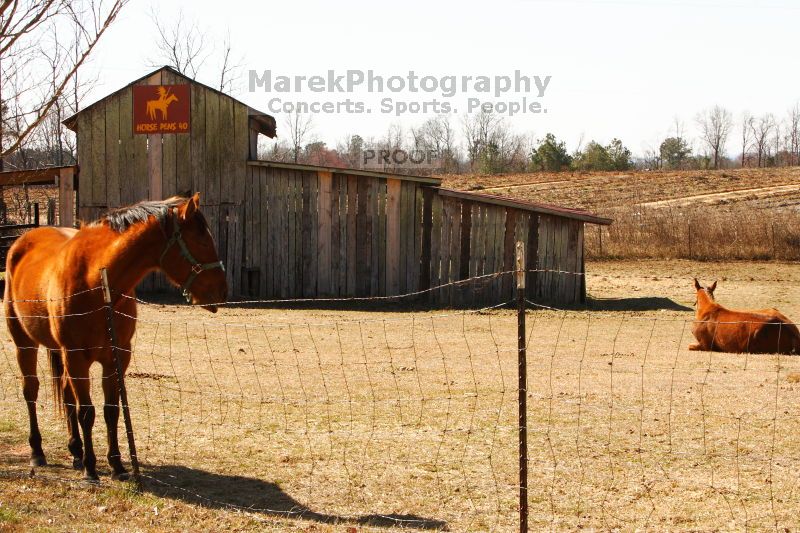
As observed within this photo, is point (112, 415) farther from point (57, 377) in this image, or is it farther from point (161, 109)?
point (161, 109)

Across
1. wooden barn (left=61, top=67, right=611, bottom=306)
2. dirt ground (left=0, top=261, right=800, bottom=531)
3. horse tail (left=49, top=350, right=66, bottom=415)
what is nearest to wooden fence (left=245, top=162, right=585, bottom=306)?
wooden barn (left=61, top=67, right=611, bottom=306)

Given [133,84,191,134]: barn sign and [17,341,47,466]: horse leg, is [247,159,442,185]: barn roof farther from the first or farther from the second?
[17,341,47,466]: horse leg

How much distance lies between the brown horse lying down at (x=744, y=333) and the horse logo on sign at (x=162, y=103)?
13317 mm

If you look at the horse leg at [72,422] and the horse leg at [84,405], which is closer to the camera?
the horse leg at [84,405]

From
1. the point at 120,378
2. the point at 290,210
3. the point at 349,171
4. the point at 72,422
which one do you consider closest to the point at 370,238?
the point at 349,171

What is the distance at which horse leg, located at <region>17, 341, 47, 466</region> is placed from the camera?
743 cm

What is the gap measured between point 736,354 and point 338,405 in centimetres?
713

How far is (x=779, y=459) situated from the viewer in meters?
7.69

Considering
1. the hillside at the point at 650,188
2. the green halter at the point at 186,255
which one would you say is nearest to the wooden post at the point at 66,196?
the green halter at the point at 186,255

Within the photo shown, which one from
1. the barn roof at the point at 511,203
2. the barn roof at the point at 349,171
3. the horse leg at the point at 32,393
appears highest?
the barn roof at the point at 349,171

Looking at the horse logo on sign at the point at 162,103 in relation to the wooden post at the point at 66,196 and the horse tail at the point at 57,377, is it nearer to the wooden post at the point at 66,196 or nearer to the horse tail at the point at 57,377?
the wooden post at the point at 66,196

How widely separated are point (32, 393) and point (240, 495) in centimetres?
222

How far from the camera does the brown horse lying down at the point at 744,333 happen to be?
13578 mm

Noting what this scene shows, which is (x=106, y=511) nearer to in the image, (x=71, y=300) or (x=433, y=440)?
(x=71, y=300)
